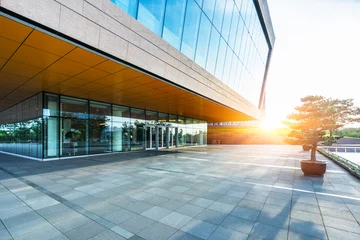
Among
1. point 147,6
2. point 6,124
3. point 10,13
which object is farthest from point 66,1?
point 6,124

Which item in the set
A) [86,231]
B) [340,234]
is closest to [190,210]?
[86,231]

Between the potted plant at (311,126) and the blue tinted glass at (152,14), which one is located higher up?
the blue tinted glass at (152,14)

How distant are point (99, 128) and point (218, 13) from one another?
1300 centimetres

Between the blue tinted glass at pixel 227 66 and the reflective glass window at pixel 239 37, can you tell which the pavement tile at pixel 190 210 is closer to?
the blue tinted glass at pixel 227 66

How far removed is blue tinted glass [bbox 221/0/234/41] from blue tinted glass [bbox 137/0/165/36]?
24.3 feet

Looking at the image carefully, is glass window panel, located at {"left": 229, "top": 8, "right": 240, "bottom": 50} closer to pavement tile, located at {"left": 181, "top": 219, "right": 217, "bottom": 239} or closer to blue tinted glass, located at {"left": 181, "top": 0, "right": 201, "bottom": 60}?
blue tinted glass, located at {"left": 181, "top": 0, "right": 201, "bottom": 60}

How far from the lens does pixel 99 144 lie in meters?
15.7

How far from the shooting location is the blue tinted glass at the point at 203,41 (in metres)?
12.4

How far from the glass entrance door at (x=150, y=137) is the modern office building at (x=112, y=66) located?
11 cm

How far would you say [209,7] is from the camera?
12.4 metres

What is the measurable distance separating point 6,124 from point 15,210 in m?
23.0

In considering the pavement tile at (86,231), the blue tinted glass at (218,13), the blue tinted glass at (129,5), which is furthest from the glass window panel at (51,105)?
the blue tinted glass at (218,13)

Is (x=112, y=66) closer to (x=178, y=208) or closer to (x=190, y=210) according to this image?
(x=178, y=208)

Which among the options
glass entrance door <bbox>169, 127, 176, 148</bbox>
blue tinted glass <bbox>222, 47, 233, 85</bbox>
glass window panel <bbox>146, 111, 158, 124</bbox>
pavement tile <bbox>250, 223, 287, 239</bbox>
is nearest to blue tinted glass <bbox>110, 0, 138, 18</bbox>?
pavement tile <bbox>250, 223, 287, 239</bbox>
